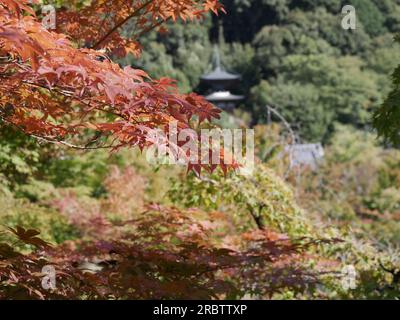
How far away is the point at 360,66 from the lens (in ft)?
109

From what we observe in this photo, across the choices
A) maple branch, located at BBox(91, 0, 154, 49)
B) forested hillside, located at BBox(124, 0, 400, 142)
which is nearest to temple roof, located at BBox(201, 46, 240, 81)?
forested hillside, located at BBox(124, 0, 400, 142)

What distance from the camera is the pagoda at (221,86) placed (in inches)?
1184

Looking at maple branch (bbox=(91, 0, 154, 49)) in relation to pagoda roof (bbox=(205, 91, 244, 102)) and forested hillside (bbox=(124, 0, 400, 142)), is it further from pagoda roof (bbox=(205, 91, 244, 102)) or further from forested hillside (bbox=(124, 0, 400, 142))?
pagoda roof (bbox=(205, 91, 244, 102))

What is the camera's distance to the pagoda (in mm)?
30078

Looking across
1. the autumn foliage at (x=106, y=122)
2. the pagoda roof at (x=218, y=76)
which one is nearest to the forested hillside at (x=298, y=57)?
the pagoda roof at (x=218, y=76)

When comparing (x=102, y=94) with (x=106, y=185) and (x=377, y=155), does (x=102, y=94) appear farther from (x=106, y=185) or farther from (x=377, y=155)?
(x=377, y=155)

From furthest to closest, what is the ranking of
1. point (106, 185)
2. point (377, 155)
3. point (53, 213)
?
point (377, 155)
point (106, 185)
point (53, 213)

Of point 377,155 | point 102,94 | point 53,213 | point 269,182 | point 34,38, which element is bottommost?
point 377,155

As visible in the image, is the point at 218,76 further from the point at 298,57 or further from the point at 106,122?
the point at 106,122

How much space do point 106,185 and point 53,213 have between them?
336cm

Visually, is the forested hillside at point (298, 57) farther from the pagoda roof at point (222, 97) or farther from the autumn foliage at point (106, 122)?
the autumn foliage at point (106, 122)

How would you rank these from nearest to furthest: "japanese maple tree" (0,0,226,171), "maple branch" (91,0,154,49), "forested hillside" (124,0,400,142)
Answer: "japanese maple tree" (0,0,226,171)
"maple branch" (91,0,154,49)
"forested hillside" (124,0,400,142)

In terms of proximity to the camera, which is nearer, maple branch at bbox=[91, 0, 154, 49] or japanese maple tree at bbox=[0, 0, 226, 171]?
japanese maple tree at bbox=[0, 0, 226, 171]
